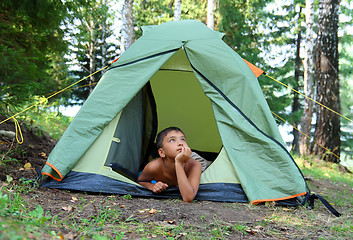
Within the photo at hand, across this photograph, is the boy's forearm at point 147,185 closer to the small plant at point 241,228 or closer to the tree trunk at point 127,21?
the small plant at point 241,228

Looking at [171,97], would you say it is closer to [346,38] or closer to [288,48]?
[346,38]

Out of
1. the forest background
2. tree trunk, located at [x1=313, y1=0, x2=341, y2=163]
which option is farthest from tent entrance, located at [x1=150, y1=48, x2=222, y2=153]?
tree trunk, located at [x1=313, y1=0, x2=341, y2=163]

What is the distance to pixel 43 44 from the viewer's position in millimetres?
4656

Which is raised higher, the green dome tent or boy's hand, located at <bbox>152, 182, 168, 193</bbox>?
the green dome tent

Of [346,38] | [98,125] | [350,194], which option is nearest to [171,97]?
[98,125]

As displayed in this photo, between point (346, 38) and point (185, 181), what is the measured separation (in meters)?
12.6

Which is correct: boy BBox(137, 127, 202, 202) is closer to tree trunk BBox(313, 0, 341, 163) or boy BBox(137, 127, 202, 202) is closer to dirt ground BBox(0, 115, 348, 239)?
dirt ground BBox(0, 115, 348, 239)

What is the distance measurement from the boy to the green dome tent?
0.46ft

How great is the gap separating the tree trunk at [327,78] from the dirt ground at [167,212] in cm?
418

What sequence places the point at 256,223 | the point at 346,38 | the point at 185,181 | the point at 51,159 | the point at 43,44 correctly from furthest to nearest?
1. the point at 346,38
2. the point at 43,44
3. the point at 51,159
4. the point at 185,181
5. the point at 256,223

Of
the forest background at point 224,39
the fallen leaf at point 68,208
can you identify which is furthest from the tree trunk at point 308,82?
the fallen leaf at point 68,208

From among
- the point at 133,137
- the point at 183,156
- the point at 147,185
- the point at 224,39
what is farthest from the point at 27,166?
the point at 224,39

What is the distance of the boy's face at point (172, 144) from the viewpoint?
114 inches

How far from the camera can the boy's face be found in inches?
114
